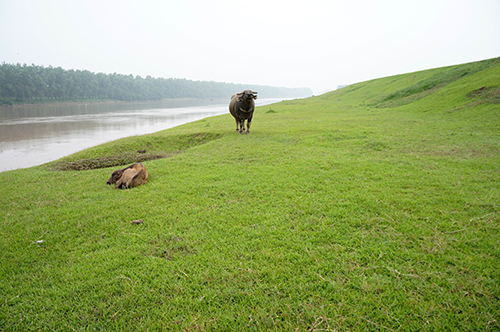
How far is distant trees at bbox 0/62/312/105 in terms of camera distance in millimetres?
65938

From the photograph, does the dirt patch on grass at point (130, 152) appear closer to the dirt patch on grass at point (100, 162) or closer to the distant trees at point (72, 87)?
the dirt patch on grass at point (100, 162)

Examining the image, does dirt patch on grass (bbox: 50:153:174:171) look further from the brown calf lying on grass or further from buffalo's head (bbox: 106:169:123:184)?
the brown calf lying on grass

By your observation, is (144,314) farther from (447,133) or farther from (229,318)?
(447,133)

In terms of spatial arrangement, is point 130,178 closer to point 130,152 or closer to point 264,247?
point 264,247

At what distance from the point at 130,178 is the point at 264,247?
4622 millimetres

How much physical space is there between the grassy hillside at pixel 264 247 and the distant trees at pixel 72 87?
80.0 m

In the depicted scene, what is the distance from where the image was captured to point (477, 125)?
1125 centimetres

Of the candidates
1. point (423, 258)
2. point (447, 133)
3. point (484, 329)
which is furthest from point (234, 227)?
point (447, 133)

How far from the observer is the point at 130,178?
689cm

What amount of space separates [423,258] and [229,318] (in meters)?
2.74

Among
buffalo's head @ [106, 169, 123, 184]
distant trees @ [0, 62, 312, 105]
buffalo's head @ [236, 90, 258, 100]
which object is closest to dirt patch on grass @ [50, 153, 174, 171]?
buffalo's head @ [106, 169, 123, 184]

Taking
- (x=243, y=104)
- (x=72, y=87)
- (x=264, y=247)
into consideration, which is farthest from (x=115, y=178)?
(x=72, y=87)

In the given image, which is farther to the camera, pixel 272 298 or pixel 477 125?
pixel 477 125

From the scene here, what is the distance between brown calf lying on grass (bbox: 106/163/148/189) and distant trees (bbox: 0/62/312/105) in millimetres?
77937
